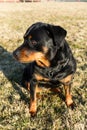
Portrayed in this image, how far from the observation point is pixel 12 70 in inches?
245

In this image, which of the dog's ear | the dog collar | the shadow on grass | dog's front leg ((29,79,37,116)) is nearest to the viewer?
the dog's ear

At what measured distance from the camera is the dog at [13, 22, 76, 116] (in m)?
3.89

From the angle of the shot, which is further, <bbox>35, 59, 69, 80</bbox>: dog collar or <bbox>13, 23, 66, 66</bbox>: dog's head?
<bbox>35, 59, 69, 80</bbox>: dog collar

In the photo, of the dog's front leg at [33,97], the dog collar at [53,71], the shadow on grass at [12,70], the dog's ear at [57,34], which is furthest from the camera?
the shadow on grass at [12,70]

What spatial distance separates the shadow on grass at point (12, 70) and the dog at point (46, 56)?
78 cm

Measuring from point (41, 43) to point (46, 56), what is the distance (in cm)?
23

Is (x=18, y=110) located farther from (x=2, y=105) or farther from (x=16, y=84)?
(x=16, y=84)

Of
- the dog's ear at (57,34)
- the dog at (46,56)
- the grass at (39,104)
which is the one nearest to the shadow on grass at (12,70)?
the grass at (39,104)

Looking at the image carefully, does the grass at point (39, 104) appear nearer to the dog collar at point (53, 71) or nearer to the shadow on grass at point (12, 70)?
the shadow on grass at point (12, 70)

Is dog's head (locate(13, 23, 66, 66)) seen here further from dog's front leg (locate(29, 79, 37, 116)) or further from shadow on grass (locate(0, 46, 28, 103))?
shadow on grass (locate(0, 46, 28, 103))

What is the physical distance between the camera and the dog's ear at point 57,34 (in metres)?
3.82

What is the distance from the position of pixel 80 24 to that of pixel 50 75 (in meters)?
6.87

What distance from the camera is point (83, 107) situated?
15.2 feet

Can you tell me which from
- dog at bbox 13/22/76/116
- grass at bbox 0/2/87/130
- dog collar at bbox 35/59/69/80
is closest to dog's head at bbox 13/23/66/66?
dog at bbox 13/22/76/116
